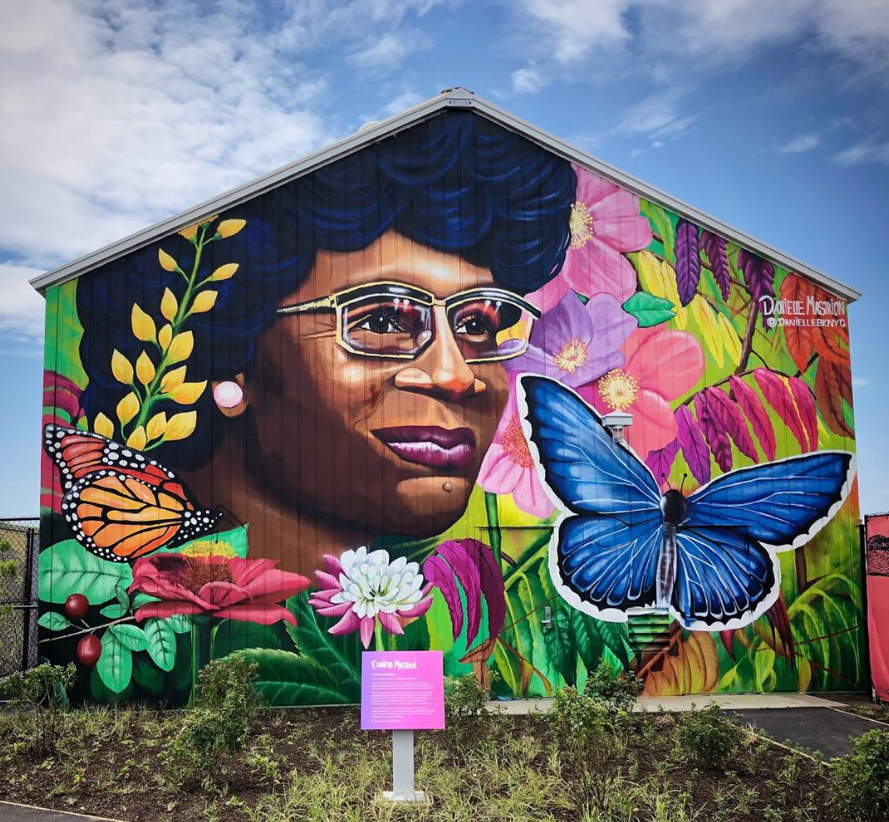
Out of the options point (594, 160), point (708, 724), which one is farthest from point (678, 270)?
point (708, 724)

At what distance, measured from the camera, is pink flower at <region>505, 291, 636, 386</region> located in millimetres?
11648

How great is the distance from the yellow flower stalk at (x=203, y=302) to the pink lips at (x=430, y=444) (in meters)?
2.59

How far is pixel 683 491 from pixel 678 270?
2.91 metres

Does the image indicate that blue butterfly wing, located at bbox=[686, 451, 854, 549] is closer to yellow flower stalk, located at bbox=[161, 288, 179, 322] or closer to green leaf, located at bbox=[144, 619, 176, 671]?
green leaf, located at bbox=[144, 619, 176, 671]

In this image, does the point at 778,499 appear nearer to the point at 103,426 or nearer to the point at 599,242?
the point at 599,242

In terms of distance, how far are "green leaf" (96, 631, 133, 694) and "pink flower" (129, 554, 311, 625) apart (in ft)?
1.35

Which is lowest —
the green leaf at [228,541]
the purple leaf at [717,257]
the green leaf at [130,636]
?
the green leaf at [130,636]

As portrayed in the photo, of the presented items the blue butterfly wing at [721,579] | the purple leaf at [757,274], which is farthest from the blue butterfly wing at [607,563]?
the purple leaf at [757,274]

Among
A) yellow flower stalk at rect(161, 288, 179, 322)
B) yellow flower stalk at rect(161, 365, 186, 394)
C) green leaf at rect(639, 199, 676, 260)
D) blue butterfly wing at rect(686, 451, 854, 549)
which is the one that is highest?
green leaf at rect(639, 199, 676, 260)

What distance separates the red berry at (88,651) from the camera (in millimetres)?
10711

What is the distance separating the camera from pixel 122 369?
438 inches

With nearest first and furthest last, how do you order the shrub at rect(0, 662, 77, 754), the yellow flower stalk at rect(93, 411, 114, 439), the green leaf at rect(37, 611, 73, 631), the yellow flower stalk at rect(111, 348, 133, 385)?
the shrub at rect(0, 662, 77, 754) < the green leaf at rect(37, 611, 73, 631) < the yellow flower stalk at rect(93, 411, 114, 439) < the yellow flower stalk at rect(111, 348, 133, 385)

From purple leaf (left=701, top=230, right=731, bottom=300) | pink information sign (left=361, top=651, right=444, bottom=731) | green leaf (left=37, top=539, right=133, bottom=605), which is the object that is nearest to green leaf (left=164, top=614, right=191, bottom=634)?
green leaf (left=37, top=539, right=133, bottom=605)

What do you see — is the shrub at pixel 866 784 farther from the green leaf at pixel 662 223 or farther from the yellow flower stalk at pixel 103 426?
the yellow flower stalk at pixel 103 426
